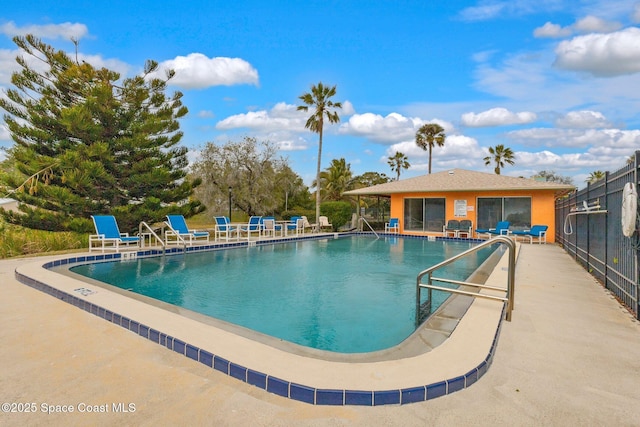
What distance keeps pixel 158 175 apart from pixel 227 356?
12.1m

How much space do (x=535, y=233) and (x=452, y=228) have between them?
3593mm

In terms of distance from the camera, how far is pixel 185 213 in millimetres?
14562

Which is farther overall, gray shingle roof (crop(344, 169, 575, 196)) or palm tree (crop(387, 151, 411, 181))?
palm tree (crop(387, 151, 411, 181))

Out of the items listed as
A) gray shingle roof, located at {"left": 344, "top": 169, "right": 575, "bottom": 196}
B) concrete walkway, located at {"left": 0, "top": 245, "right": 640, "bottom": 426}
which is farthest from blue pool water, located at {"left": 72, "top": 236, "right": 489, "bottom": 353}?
gray shingle roof, located at {"left": 344, "top": 169, "right": 575, "bottom": 196}

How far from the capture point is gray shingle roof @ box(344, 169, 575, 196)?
49.2 feet

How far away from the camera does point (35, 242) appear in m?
10.6

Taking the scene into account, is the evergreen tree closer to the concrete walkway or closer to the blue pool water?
the blue pool water

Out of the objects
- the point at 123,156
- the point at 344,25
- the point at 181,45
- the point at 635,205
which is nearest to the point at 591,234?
the point at 635,205

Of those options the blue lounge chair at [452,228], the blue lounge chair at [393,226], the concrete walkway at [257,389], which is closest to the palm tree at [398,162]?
the blue lounge chair at [393,226]

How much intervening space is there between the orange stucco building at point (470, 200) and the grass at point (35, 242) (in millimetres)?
12621

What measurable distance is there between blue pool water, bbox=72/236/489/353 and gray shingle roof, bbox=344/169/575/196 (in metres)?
5.27

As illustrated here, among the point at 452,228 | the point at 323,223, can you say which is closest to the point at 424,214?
the point at 452,228

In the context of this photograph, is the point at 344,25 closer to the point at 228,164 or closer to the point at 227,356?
the point at 228,164

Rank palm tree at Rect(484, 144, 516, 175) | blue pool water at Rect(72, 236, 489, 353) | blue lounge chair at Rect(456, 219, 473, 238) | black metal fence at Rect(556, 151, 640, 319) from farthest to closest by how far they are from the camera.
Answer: palm tree at Rect(484, 144, 516, 175)
blue lounge chair at Rect(456, 219, 473, 238)
blue pool water at Rect(72, 236, 489, 353)
black metal fence at Rect(556, 151, 640, 319)
